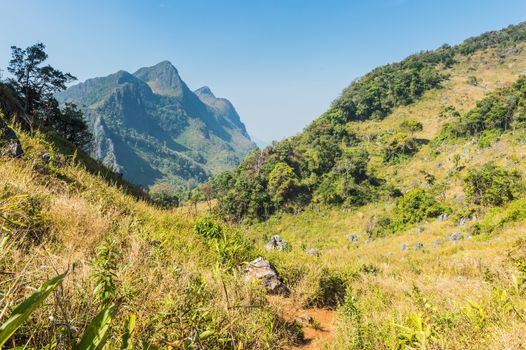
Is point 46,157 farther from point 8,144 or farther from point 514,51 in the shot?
point 514,51

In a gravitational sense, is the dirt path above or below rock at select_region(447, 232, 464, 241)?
above

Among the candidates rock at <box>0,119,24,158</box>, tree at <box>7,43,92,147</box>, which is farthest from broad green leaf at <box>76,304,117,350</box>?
tree at <box>7,43,92,147</box>

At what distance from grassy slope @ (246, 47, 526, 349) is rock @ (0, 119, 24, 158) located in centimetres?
569

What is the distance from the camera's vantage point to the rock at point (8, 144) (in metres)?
5.48

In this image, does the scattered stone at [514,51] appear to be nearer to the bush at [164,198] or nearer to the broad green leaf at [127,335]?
the bush at [164,198]

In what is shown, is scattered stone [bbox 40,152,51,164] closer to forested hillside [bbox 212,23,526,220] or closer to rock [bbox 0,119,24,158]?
rock [bbox 0,119,24,158]

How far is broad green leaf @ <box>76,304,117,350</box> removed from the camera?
131cm

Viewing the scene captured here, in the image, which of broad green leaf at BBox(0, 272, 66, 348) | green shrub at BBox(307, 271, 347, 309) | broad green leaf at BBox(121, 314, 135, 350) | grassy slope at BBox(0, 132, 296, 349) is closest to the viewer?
broad green leaf at BBox(0, 272, 66, 348)

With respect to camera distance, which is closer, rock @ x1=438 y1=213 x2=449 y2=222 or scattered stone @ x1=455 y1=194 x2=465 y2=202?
rock @ x1=438 y1=213 x2=449 y2=222

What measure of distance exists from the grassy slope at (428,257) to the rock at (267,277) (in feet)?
1.20

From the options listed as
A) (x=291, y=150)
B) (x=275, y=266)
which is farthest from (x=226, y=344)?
(x=291, y=150)

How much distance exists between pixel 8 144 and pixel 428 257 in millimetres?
21206

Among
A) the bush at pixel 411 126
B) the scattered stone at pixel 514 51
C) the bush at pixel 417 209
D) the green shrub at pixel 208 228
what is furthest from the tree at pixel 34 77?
the scattered stone at pixel 514 51

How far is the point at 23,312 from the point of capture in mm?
1016
